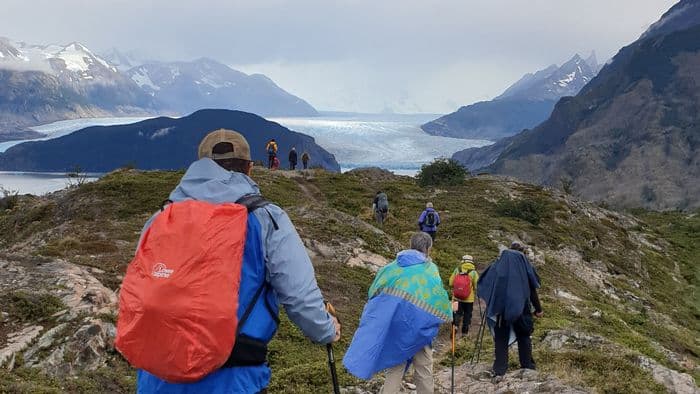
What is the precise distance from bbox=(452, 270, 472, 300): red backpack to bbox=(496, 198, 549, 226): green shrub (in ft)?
77.2

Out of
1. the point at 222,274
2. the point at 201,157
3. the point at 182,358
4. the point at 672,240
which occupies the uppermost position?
the point at 201,157

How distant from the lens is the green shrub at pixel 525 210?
119 ft

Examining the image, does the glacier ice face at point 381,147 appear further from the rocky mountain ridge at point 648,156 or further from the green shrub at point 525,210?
the green shrub at point 525,210

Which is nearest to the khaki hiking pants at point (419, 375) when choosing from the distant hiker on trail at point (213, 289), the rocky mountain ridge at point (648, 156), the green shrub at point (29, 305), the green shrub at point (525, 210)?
the distant hiker on trail at point (213, 289)

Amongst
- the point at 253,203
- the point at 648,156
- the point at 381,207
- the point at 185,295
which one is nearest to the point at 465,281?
the point at 253,203

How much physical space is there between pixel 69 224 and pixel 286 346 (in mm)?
18754

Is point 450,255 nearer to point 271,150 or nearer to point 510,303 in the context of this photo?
point 510,303

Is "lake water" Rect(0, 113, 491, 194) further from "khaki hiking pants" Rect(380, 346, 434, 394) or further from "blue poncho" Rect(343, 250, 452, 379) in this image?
"blue poncho" Rect(343, 250, 452, 379)

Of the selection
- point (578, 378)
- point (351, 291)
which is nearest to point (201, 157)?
point (578, 378)

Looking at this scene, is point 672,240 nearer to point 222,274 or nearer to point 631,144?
point 222,274

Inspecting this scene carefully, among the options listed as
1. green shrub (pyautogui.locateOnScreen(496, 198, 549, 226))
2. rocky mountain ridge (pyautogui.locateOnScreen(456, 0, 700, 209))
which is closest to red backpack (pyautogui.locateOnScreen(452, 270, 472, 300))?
green shrub (pyautogui.locateOnScreen(496, 198, 549, 226))

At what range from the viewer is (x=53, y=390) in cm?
793

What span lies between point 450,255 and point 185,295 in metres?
22.8

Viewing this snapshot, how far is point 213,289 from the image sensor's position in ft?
11.9
